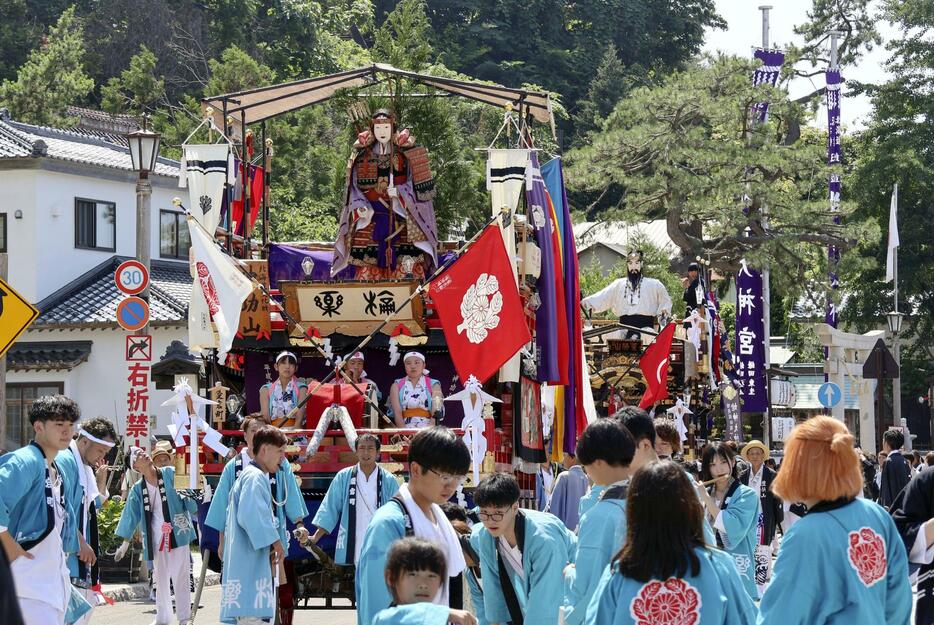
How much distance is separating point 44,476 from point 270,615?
2343 mm

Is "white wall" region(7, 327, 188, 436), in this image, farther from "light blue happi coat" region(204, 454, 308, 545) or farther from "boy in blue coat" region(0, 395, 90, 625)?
"boy in blue coat" region(0, 395, 90, 625)

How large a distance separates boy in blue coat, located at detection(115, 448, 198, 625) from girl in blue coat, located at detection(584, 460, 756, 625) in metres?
9.51

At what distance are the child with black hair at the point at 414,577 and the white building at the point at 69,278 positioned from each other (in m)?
25.8

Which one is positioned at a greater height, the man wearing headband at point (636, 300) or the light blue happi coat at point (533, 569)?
the man wearing headband at point (636, 300)

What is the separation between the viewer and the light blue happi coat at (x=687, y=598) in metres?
4.66

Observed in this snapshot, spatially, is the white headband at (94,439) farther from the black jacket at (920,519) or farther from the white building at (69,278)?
the white building at (69,278)

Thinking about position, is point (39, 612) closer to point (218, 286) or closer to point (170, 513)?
point (170, 513)

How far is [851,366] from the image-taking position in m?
31.8

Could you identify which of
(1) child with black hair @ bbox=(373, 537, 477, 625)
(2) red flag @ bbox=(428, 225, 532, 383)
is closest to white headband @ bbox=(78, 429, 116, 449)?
(2) red flag @ bbox=(428, 225, 532, 383)

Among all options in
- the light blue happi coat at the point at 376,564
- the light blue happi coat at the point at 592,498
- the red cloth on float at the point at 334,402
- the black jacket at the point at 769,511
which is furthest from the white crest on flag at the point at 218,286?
the light blue happi coat at the point at 376,564

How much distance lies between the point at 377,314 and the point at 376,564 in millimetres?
9464

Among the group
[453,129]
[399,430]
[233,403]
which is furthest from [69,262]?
[399,430]

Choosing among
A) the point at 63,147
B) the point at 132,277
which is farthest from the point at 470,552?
the point at 63,147

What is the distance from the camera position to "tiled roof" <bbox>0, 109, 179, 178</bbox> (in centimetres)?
3148
